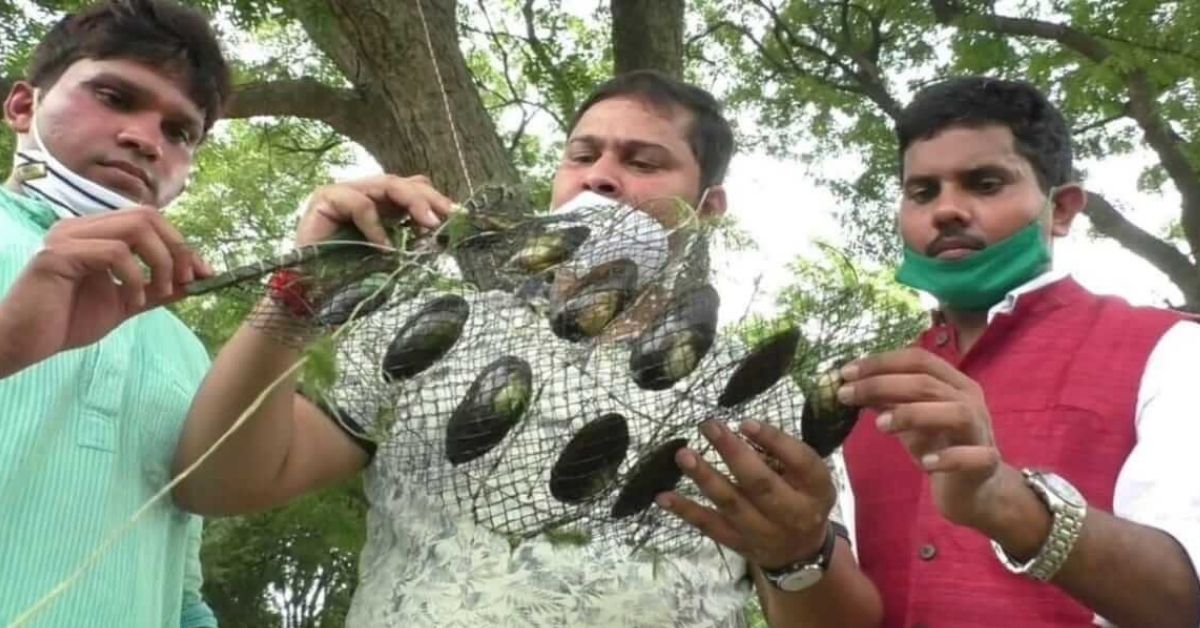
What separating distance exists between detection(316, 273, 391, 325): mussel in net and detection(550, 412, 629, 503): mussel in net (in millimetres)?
249

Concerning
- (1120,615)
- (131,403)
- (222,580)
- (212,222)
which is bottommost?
(1120,615)

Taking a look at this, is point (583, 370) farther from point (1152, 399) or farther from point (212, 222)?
point (212, 222)

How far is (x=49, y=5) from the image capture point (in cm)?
504

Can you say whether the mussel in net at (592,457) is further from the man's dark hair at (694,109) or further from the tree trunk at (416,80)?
the tree trunk at (416,80)

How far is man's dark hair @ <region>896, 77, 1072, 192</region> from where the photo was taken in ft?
6.28

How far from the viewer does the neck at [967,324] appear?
189 centimetres

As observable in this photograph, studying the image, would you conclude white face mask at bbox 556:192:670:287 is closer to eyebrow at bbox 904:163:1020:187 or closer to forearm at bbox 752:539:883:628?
forearm at bbox 752:539:883:628

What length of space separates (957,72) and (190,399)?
5.59 metres

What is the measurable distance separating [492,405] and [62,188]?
808 mm

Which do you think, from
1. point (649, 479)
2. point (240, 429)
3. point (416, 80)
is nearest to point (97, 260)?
point (240, 429)

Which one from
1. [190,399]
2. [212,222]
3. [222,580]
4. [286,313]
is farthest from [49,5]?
[286,313]

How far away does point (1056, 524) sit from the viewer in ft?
4.75

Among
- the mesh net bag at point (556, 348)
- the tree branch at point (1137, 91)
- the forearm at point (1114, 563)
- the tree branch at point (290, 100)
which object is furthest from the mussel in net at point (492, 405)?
the tree branch at point (1137, 91)

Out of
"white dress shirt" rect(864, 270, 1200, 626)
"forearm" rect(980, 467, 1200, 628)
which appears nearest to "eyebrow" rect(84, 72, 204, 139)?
"forearm" rect(980, 467, 1200, 628)
